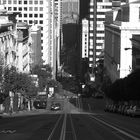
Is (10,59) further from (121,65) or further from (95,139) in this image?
(95,139)

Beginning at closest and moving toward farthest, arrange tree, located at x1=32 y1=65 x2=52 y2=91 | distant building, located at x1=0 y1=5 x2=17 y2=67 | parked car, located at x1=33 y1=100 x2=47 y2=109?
distant building, located at x1=0 y1=5 x2=17 y2=67, parked car, located at x1=33 y1=100 x2=47 y2=109, tree, located at x1=32 y1=65 x2=52 y2=91

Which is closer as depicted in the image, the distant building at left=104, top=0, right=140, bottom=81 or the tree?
the distant building at left=104, top=0, right=140, bottom=81

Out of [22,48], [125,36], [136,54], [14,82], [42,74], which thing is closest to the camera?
[14,82]

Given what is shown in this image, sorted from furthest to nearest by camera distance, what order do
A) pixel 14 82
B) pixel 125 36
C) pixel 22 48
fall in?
pixel 125 36, pixel 22 48, pixel 14 82

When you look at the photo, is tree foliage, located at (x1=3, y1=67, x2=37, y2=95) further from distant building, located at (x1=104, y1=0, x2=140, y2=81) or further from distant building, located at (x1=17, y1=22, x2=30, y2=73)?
distant building, located at (x1=104, y1=0, x2=140, y2=81)

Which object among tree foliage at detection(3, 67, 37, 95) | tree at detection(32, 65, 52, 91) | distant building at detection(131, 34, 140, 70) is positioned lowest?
tree foliage at detection(3, 67, 37, 95)

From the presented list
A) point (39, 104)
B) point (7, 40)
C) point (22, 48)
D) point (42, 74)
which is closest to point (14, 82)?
point (7, 40)

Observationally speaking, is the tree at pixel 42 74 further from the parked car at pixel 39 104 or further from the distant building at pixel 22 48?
the parked car at pixel 39 104

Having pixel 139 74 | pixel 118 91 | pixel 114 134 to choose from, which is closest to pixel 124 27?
pixel 118 91

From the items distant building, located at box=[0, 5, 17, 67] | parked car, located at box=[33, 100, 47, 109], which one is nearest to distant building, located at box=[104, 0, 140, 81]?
parked car, located at box=[33, 100, 47, 109]

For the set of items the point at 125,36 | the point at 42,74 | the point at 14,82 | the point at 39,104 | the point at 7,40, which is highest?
the point at 125,36

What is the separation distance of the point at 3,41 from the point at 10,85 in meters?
22.5

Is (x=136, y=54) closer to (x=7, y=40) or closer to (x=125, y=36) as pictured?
(x=125, y=36)

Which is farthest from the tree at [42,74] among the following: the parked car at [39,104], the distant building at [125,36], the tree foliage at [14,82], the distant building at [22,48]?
the tree foliage at [14,82]
